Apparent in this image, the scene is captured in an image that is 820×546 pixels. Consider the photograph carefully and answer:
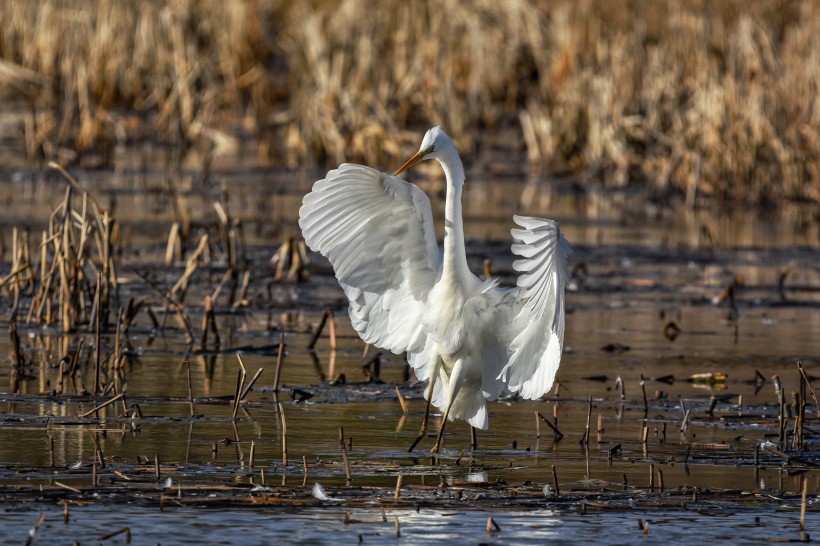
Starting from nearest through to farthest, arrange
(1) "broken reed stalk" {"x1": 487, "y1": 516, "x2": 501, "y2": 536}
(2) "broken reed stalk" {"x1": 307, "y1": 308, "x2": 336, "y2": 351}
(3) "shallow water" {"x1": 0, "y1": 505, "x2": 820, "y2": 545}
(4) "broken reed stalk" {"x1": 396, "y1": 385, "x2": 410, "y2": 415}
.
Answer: (3) "shallow water" {"x1": 0, "y1": 505, "x2": 820, "y2": 545}, (1) "broken reed stalk" {"x1": 487, "y1": 516, "x2": 501, "y2": 536}, (4) "broken reed stalk" {"x1": 396, "y1": 385, "x2": 410, "y2": 415}, (2) "broken reed stalk" {"x1": 307, "y1": 308, "x2": 336, "y2": 351}

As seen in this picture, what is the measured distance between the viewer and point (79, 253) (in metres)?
9.27

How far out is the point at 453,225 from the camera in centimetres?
708

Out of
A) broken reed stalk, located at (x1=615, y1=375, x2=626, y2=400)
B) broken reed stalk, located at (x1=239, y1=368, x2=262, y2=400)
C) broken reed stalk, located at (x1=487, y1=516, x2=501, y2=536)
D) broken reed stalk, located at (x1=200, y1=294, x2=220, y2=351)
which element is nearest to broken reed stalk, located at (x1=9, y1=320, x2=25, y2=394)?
broken reed stalk, located at (x1=200, y1=294, x2=220, y2=351)

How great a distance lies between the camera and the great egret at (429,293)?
7.08 meters

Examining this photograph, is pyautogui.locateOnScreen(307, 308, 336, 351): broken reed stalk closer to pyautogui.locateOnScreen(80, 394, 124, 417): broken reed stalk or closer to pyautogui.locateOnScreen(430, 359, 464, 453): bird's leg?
pyautogui.locateOnScreen(430, 359, 464, 453): bird's leg

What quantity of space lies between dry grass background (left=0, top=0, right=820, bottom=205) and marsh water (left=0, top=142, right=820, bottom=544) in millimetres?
3379

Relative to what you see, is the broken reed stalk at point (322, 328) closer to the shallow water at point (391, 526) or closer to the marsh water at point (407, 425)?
the marsh water at point (407, 425)

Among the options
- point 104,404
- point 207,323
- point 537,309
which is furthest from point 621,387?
A: point 104,404

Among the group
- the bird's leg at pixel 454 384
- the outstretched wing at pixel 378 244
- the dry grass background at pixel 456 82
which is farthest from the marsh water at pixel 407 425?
the dry grass background at pixel 456 82

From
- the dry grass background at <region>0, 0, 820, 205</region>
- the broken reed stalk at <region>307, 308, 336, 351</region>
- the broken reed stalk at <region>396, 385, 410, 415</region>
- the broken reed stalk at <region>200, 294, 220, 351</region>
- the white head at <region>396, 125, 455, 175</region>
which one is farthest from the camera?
the dry grass background at <region>0, 0, 820, 205</region>

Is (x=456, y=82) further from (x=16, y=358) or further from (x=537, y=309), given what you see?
(x=537, y=309)

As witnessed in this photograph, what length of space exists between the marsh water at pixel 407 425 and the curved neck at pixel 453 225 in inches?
31.5

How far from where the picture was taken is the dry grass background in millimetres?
16969

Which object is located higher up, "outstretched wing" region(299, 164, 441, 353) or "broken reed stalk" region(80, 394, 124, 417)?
"outstretched wing" region(299, 164, 441, 353)
